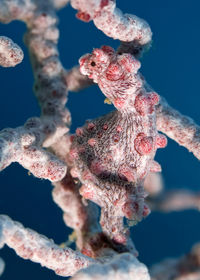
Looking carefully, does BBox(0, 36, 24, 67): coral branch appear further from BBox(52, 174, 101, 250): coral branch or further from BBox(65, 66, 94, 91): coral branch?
BBox(52, 174, 101, 250): coral branch

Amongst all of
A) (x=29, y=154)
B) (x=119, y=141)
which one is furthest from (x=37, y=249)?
(x=119, y=141)

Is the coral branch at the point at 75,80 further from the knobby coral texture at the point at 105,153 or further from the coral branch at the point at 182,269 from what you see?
the coral branch at the point at 182,269

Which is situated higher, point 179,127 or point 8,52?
point 179,127

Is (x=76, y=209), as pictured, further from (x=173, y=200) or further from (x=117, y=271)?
(x=117, y=271)

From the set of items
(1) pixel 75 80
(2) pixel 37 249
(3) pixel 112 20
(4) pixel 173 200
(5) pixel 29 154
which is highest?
(1) pixel 75 80

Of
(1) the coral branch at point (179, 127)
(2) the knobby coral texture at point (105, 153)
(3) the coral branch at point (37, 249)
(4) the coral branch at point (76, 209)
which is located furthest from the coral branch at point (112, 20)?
(4) the coral branch at point (76, 209)

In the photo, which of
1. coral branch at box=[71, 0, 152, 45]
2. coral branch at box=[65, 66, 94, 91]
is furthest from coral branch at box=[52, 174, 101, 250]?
coral branch at box=[71, 0, 152, 45]
